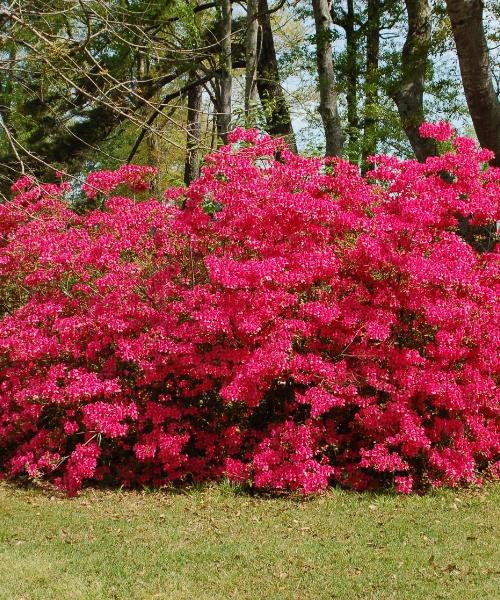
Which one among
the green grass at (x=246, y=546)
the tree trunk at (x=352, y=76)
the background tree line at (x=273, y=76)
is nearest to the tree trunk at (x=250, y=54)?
the background tree line at (x=273, y=76)

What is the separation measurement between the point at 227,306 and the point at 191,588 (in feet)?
8.43

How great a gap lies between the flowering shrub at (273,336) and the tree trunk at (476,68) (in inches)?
79.6

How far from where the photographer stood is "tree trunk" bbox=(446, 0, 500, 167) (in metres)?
8.65

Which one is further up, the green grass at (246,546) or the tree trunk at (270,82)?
the tree trunk at (270,82)

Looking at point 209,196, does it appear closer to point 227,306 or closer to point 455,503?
point 227,306

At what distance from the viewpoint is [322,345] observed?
6.49 m

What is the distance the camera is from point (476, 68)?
8977mm

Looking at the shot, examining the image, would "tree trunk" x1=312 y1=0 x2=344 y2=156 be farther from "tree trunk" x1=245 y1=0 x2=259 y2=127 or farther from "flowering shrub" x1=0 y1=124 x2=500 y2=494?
"flowering shrub" x1=0 y1=124 x2=500 y2=494

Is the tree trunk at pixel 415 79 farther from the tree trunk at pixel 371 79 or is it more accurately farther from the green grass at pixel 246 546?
the green grass at pixel 246 546

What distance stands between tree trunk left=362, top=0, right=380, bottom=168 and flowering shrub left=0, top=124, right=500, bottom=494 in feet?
28.5

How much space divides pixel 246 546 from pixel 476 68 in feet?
22.6

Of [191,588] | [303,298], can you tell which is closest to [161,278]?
[303,298]

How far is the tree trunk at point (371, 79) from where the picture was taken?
15.7 m

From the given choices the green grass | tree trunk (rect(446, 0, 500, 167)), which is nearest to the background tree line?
tree trunk (rect(446, 0, 500, 167))
